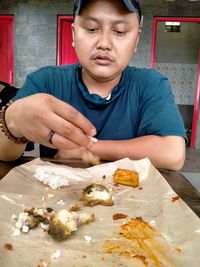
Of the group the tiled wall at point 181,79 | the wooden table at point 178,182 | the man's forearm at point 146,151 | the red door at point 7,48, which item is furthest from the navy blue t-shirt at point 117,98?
the tiled wall at point 181,79

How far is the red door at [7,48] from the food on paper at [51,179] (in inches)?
181

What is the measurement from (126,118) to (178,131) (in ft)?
0.87

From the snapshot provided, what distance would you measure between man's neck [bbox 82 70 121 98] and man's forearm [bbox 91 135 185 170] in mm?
324

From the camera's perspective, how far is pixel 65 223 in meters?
0.74


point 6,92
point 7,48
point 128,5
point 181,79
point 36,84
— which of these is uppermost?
point 128,5

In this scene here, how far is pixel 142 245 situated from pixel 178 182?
16.3 inches

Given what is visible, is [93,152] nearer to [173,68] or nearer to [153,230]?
[153,230]

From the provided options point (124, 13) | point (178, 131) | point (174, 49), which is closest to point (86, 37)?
point (124, 13)

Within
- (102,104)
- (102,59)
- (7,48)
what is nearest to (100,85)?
(102,104)

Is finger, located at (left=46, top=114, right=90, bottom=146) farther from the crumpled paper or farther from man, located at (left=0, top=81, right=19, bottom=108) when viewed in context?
man, located at (left=0, top=81, right=19, bottom=108)

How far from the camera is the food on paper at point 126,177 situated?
1.06m

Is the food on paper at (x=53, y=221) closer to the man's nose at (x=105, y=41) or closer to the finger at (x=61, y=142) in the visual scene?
the finger at (x=61, y=142)

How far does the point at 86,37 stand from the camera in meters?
1.21

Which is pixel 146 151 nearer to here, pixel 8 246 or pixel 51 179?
pixel 51 179
